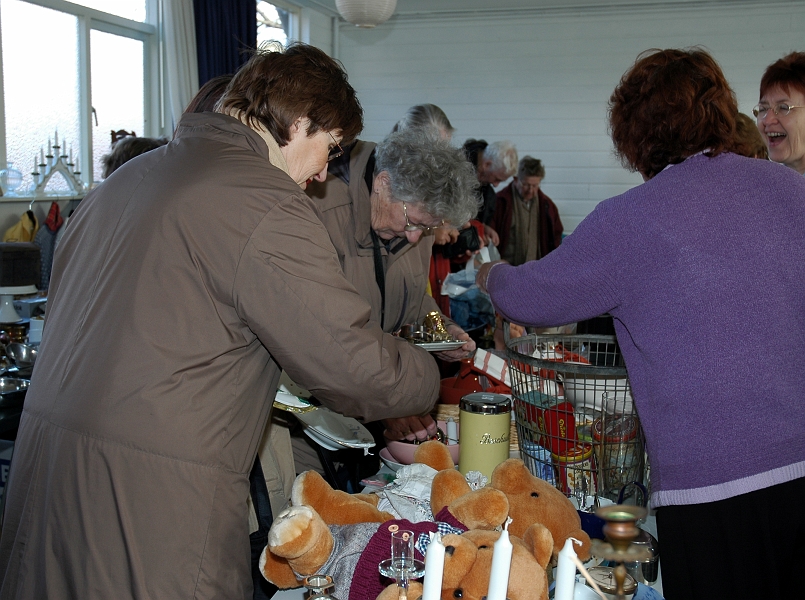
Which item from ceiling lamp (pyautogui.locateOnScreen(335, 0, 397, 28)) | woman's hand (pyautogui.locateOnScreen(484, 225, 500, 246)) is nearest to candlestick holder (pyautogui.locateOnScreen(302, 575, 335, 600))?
woman's hand (pyautogui.locateOnScreen(484, 225, 500, 246))

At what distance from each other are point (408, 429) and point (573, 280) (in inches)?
25.6

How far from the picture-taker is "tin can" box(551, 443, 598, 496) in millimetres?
1572

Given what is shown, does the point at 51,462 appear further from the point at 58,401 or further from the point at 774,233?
the point at 774,233

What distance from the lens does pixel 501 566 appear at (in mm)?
803

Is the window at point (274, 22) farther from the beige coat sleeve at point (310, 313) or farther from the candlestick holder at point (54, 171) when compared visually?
the beige coat sleeve at point (310, 313)

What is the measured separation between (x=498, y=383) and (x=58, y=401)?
1467 mm

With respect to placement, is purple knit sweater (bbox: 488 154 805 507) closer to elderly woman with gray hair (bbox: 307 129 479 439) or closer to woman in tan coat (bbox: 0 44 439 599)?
woman in tan coat (bbox: 0 44 439 599)

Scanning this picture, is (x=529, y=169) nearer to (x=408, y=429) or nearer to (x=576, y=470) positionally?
(x=408, y=429)

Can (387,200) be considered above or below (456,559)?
above

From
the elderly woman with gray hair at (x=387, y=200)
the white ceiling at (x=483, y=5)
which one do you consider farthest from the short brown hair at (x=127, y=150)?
the white ceiling at (x=483, y=5)

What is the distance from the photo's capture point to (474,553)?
1067mm

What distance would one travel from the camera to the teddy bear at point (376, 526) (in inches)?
45.1

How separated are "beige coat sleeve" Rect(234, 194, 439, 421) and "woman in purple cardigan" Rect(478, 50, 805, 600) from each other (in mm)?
458

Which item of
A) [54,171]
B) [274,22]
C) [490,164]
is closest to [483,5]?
[274,22]
